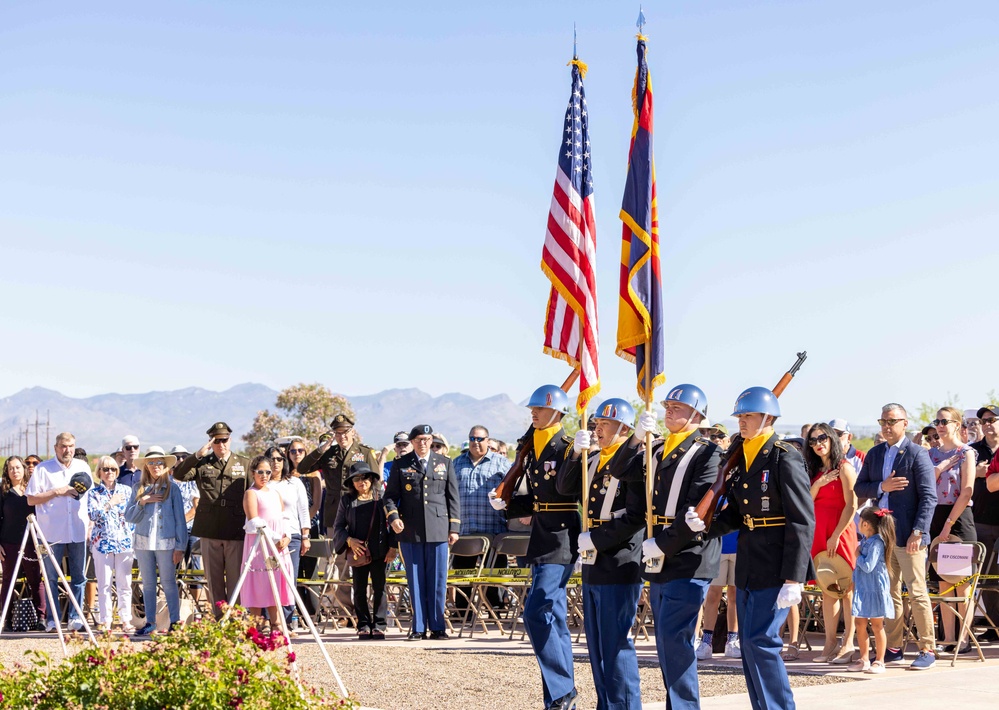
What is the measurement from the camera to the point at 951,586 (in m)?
12.0

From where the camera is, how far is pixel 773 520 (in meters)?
8.04

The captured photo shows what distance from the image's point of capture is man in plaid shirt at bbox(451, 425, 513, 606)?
53.0 ft

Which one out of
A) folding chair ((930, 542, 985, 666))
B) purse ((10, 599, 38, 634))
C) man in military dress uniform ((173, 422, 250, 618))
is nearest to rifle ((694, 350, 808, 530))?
folding chair ((930, 542, 985, 666))

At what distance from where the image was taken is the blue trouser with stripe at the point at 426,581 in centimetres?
1413

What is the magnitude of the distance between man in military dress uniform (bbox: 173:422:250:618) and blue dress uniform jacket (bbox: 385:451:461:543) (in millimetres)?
1604

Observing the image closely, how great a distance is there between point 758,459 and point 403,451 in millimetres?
7211

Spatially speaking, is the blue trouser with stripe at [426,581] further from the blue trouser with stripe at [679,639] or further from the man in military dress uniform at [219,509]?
the blue trouser with stripe at [679,639]

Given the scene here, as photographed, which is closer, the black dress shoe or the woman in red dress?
the black dress shoe

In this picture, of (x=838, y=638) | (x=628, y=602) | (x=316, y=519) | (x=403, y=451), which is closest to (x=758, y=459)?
(x=628, y=602)

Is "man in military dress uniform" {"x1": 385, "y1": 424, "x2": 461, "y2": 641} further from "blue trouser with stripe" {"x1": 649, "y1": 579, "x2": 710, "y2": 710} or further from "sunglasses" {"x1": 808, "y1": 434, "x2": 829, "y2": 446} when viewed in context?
"blue trouser with stripe" {"x1": 649, "y1": 579, "x2": 710, "y2": 710}

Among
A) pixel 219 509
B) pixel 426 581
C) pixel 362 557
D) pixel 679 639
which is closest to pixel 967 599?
pixel 679 639

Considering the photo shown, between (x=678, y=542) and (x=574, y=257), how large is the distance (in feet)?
9.23

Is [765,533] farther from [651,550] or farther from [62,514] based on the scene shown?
[62,514]

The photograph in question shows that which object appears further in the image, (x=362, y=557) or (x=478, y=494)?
(x=478, y=494)
